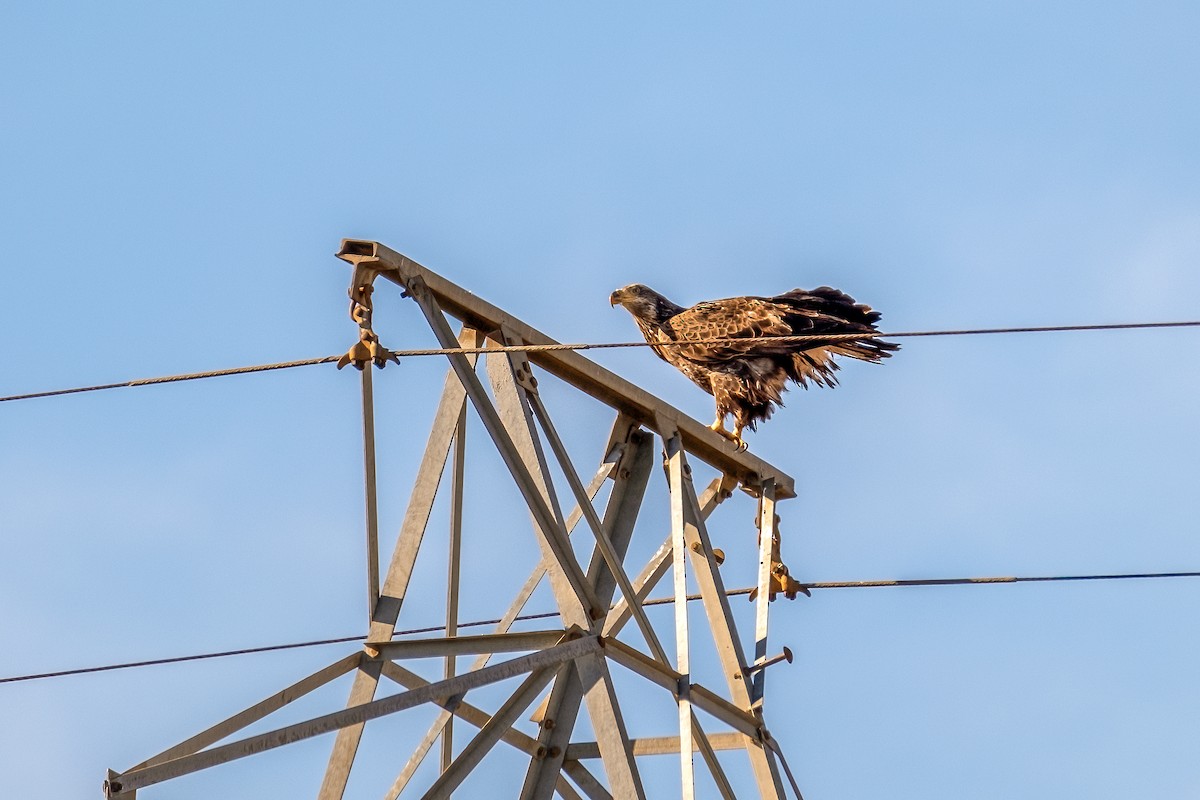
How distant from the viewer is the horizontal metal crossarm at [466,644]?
31.2 ft

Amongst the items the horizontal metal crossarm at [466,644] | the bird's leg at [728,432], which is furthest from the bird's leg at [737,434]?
the horizontal metal crossarm at [466,644]

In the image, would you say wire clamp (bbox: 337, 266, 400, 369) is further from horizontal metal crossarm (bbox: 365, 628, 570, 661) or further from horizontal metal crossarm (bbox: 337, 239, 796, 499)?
horizontal metal crossarm (bbox: 365, 628, 570, 661)

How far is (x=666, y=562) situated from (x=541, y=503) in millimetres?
1506

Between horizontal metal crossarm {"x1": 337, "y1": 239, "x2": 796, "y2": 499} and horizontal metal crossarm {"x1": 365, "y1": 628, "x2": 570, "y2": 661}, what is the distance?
55.7 inches

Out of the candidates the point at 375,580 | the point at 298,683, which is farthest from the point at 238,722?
the point at 375,580

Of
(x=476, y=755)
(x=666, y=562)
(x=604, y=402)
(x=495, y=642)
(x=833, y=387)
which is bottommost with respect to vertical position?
(x=476, y=755)

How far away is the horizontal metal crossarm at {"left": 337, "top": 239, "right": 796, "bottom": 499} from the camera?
364 inches

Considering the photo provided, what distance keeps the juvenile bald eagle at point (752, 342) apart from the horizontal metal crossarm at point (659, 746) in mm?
2120

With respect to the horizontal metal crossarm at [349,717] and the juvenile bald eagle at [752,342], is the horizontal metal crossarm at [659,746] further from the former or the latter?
the juvenile bald eagle at [752,342]

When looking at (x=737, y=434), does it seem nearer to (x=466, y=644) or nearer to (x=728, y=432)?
(x=728, y=432)

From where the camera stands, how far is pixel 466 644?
955 centimetres

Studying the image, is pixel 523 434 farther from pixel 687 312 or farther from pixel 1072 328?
pixel 687 312

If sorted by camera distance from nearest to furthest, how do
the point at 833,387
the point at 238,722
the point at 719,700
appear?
the point at 238,722 → the point at 719,700 → the point at 833,387

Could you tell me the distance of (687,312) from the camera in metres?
13.1
